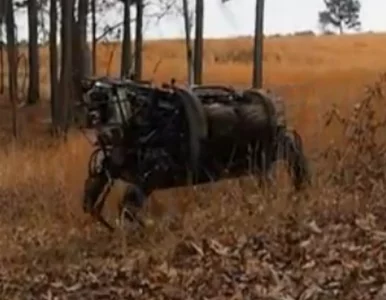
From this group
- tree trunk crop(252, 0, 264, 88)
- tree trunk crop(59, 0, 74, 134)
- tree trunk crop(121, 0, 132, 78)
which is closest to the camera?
tree trunk crop(59, 0, 74, 134)

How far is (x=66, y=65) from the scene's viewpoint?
81.0 feet

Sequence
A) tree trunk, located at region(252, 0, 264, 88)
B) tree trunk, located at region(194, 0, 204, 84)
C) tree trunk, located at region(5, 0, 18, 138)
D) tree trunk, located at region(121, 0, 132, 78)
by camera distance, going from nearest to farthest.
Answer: tree trunk, located at region(252, 0, 264, 88)
tree trunk, located at region(5, 0, 18, 138)
tree trunk, located at region(194, 0, 204, 84)
tree trunk, located at region(121, 0, 132, 78)

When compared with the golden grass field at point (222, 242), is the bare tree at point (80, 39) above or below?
above

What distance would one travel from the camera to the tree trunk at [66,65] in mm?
24672

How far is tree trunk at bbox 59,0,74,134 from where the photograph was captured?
24672 mm

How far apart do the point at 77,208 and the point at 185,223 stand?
212cm

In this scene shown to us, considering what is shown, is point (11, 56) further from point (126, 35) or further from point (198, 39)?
point (198, 39)

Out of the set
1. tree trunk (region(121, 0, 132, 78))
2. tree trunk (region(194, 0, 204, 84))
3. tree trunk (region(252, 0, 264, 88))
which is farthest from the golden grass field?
tree trunk (region(121, 0, 132, 78))

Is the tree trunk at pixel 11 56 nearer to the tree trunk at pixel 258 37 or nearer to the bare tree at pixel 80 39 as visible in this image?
the bare tree at pixel 80 39

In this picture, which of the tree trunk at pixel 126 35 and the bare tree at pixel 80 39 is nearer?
the bare tree at pixel 80 39

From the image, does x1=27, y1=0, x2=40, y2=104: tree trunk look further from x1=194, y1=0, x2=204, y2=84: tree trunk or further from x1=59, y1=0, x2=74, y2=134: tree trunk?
x1=59, y1=0, x2=74, y2=134: tree trunk

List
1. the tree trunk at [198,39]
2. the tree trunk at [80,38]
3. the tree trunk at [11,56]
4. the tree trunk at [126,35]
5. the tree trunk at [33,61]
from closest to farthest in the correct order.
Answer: the tree trunk at [80,38] < the tree trunk at [11,56] < the tree trunk at [198,39] < the tree trunk at [126,35] < the tree trunk at [33,61]

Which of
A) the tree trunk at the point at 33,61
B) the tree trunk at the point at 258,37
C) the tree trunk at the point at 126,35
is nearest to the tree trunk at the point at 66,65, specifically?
the tree trunk at the point at 258,37

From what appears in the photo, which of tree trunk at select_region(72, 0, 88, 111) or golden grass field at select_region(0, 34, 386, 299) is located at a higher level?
tree trunk at select_region(72, 0, 88, 111)
